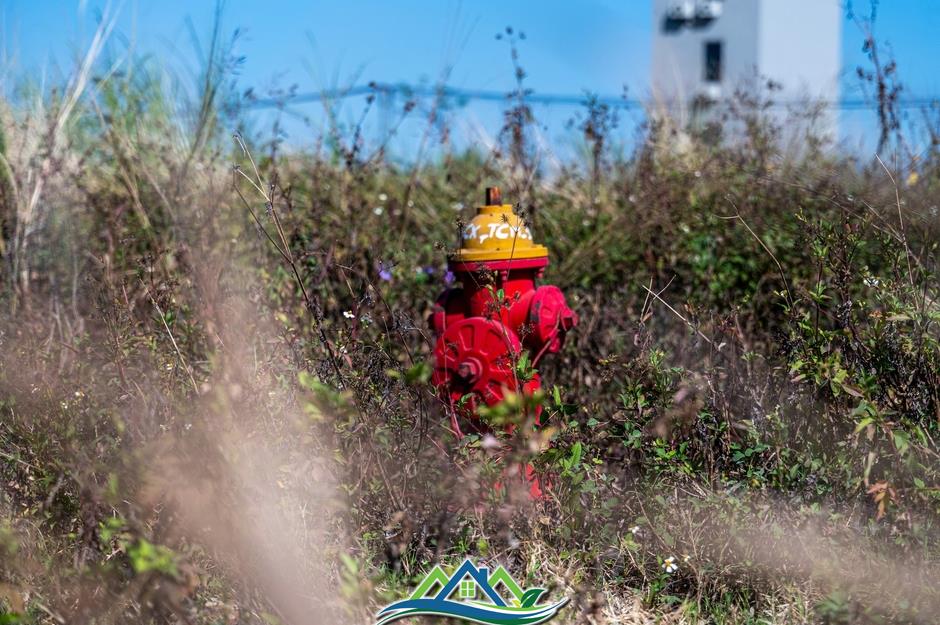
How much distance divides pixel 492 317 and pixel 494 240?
0.27 metres

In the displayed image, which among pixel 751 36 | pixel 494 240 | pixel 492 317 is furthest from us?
pixel 751 36

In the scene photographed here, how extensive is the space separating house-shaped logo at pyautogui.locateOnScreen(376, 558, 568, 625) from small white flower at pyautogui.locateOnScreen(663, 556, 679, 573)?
276 millimetres

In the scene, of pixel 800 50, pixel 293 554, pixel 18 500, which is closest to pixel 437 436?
pixel 293 554

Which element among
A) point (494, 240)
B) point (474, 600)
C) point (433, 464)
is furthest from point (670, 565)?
point (494, 240)

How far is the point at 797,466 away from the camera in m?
2.46

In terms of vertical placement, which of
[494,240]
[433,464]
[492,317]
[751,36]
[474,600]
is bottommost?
[474,600]

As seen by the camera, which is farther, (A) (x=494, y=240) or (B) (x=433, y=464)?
(A) (x=494, y=240)

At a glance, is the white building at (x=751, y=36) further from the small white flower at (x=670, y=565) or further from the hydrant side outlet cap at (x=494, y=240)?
the small white flower at (x=670, y=565)

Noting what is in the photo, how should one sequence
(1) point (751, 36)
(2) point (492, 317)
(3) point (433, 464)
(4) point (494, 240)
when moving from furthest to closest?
(1) point (751, 36) < (4) point (494, 240) < (2) point (492, 317) < (3) point (433, 464)

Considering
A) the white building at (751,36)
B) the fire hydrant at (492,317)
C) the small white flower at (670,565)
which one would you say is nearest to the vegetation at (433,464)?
the small white flower at (670,565)

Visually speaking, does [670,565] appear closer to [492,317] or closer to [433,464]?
[433,464]

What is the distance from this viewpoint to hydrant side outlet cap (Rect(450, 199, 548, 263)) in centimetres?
295

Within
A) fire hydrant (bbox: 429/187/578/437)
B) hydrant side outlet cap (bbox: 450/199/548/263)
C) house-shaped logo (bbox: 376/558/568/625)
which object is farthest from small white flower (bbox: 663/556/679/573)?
hydrant side outlet cap (bbox: 450/199/548/263)

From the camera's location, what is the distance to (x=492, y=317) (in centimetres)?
284
